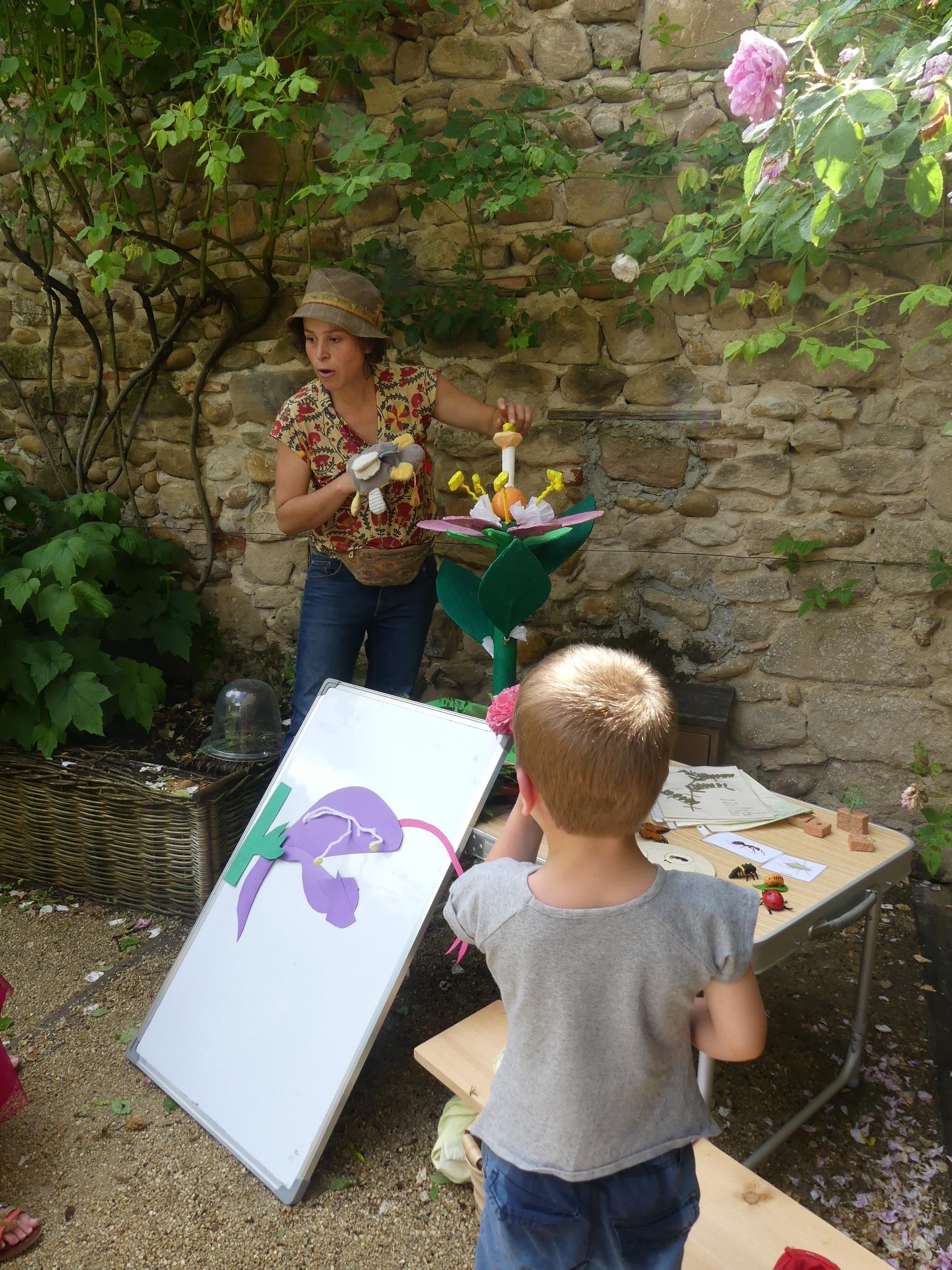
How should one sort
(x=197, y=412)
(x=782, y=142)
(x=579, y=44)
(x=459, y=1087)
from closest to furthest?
(x=459, y=1087)
(x=782, y=142)
(x=579, y=44)
(x=197, y=412)

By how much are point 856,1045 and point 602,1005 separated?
1.23m

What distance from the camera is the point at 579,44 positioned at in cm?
266

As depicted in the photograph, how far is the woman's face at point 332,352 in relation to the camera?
2.34m

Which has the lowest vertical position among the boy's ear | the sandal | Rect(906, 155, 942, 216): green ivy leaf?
the sandal

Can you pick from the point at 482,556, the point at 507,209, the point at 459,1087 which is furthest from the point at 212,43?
the point at 459,1087

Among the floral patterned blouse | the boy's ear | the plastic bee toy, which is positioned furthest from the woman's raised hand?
the boy's ear

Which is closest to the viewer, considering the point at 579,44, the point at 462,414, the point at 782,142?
the point at 782,142

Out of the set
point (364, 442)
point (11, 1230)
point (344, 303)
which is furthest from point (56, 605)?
point (11, 1230)

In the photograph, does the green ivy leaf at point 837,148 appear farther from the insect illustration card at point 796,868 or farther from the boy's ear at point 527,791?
the insect illustration card at point 796,868

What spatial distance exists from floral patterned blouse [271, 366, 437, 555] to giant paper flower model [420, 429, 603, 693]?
464mm

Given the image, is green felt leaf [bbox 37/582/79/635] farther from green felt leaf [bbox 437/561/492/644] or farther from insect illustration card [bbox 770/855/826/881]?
insect illustration card [bbox 770/855/826/881]

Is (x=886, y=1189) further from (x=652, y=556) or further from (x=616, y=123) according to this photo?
(x=616, y=123)

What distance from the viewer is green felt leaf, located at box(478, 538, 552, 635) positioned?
183cm

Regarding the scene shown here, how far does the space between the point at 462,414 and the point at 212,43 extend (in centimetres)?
147
